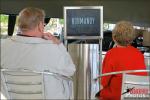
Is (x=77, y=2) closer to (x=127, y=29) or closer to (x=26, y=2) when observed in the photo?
(x=26, y=2)

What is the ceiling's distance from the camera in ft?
14.0

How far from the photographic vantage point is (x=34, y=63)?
2.60m

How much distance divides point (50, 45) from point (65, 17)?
4.25ft

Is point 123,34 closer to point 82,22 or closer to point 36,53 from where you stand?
point 82,22

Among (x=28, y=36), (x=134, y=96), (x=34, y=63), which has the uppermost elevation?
(x=28, y=36)

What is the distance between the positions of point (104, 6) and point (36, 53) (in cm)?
183

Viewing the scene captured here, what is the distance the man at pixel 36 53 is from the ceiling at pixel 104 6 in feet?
5.17

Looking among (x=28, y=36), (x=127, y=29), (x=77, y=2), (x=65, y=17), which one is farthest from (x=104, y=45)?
(x=28, y=36)

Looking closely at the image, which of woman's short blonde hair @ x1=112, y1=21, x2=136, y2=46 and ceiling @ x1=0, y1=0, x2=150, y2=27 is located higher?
ceiling @ x1=0, y1=0, x2=150, y2=27

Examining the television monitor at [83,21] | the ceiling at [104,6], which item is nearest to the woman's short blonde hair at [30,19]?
the television monitor at [83,21]

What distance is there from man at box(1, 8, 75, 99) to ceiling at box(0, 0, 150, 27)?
1.58 metres

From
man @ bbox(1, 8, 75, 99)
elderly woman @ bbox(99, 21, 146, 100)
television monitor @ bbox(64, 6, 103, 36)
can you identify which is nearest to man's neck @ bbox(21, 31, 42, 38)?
man @ bbox(1, 8, 75, 99)

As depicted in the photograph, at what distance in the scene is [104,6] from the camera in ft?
14.1

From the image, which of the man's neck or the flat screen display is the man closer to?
the man's neck
